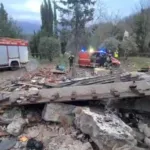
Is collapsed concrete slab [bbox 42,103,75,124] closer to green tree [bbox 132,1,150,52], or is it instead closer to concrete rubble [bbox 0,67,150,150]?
concrete rubble [bbox 0,67,150,150]

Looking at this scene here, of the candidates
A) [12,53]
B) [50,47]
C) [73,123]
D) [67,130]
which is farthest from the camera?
[50,47]

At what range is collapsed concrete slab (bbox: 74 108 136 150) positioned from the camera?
6.23 meters

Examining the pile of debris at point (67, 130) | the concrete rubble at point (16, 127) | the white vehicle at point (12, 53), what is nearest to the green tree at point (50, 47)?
the white vehicle at point (12, 53)

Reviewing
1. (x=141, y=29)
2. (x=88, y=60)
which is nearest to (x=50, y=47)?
(x=88, y=60)

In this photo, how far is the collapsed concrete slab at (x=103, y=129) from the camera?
6.23 metres

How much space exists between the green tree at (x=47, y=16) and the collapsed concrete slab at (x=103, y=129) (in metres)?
28.4

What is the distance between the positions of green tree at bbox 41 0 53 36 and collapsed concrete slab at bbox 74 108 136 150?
28.4m

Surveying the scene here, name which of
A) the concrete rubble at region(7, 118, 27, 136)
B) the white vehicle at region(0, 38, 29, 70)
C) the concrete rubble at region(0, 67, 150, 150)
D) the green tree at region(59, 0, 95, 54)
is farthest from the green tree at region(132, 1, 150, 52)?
the concrete rubble at region(7, 118, 27, 136)

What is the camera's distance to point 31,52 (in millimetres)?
32031

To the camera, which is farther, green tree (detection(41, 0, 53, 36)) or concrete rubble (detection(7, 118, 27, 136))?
green tree (detection(41, 0, 53, 36))

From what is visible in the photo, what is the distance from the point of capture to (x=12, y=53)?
20406 mm

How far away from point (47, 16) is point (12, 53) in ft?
52.2

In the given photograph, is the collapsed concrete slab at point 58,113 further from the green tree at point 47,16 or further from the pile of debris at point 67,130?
the green tree at point 47,16

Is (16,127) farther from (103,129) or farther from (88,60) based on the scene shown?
(88,60)
